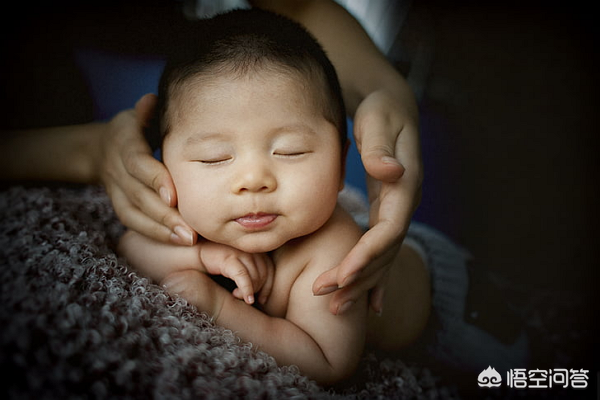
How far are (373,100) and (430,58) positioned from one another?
0.26 m

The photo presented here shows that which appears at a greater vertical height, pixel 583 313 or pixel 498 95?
pixel 498 95

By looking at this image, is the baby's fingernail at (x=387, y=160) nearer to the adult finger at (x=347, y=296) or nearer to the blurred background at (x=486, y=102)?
the adult finger at (x=347, y=296)

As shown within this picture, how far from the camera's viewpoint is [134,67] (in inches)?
23.9

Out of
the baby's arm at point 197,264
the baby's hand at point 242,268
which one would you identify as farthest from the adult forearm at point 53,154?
the baby's hand at point 242,268

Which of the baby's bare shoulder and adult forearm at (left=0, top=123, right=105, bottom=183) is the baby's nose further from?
adult forearm at (left=0, top=123, right=105, bottom=183)

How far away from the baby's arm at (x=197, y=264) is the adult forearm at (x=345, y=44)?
34 centimetres

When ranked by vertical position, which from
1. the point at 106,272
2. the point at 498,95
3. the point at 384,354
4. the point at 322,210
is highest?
the point at 498,95

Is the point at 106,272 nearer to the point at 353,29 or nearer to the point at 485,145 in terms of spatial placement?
the point at 353,29

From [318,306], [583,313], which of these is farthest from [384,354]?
[583,313]

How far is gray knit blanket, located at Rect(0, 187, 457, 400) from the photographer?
320mm

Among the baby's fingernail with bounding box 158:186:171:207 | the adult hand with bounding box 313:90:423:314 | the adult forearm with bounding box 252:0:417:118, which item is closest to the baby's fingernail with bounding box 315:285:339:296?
the adult hand with bounding box 313:90:423:314

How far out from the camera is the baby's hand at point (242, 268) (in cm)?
49

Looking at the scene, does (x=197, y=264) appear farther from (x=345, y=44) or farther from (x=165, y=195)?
(x=345, y=44)

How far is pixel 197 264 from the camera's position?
1.75 feet
